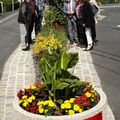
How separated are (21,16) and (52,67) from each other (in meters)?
7.57

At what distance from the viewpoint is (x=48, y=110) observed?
16.3 ft

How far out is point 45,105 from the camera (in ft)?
16.7

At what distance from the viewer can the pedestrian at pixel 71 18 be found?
13.4 m

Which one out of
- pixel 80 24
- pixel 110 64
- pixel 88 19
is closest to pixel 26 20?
pixel 80 24

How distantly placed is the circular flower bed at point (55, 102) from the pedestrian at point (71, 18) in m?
8.11

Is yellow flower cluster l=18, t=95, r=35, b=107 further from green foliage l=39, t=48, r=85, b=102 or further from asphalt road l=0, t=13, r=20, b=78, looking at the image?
asphalt road l=0, t=13, r=20, b=78

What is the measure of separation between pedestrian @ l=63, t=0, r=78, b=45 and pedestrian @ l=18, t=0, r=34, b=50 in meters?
1.16

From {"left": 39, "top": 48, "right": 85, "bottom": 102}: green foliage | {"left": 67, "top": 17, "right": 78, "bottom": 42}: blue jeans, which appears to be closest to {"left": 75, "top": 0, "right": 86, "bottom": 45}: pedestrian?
{"left": 67, "top": 17, "right": 78, "bottom": 42}: blue jeans

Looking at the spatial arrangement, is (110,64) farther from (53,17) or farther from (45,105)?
(45,105)

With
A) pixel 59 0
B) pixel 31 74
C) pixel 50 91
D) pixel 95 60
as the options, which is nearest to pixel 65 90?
pixel 50 91

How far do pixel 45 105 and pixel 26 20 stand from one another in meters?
8.20

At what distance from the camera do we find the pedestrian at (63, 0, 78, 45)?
13398mm

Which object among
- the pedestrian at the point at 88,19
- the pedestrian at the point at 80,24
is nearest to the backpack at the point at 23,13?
the pedestrian at the point at 80,24

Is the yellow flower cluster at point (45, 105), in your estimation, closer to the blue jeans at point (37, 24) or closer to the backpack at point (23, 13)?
the backpack at point (23, 13)
